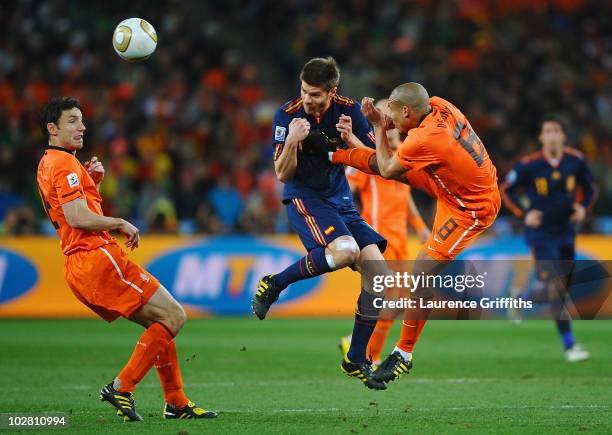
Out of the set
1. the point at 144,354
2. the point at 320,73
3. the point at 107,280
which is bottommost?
the point at 144,354

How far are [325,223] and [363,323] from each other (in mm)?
903

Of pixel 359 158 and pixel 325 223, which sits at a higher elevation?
pixel 359 158

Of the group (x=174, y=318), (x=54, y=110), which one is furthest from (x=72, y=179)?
(x=174, y=318)

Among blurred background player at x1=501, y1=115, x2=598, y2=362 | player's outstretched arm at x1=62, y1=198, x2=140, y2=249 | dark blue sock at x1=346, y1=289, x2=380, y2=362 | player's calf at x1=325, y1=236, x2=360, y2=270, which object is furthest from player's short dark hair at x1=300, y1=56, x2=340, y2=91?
blurred background player at x1=501, y1=115, x2=598, y2=362

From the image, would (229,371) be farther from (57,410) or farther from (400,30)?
(400,30)

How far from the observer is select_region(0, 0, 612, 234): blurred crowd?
18.0m

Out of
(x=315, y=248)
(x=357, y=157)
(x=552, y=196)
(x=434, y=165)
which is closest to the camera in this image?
(x=434, y=165)

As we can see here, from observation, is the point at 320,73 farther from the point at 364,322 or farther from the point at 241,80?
the point at 241,80

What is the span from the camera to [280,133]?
8266 millimetres
